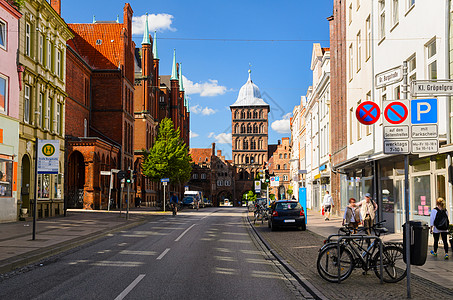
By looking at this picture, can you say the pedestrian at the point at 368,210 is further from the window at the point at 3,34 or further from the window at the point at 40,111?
the window at the point at 40,111

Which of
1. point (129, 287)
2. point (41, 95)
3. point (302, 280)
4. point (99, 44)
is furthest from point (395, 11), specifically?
point (99, 44)

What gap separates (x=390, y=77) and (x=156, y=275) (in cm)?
577

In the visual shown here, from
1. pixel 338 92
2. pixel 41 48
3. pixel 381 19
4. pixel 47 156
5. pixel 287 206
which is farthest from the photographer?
pixel 338 92

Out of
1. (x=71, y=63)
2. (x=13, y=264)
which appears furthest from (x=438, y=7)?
(x=71, y=63)

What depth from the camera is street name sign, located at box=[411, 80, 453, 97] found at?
7934 millimetres

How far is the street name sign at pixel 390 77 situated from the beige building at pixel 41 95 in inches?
764

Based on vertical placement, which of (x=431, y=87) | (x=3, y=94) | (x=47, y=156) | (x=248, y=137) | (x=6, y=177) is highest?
(x=248, y=137)

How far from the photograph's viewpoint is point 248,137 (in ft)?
454

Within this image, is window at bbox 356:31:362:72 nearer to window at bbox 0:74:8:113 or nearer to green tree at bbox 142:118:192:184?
window at bbox 0:74:8:113

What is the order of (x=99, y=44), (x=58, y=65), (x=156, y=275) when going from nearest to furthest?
(x=156, y=275), (x=58, y=65), (x=99, y=44)

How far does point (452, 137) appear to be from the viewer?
48.0 feet

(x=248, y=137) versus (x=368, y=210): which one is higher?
(x=248, y=137)

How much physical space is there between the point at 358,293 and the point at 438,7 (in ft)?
35.4

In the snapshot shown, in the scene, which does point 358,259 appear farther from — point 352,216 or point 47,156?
point 47,156
